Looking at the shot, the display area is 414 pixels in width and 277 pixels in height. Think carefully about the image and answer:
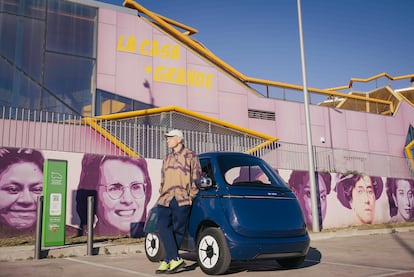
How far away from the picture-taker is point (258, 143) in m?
17.1

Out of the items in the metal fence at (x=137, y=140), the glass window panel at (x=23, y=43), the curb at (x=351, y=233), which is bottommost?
the curb at (x=351, y=233)

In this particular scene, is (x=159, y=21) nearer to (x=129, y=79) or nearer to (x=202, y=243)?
(x=129, y=79)

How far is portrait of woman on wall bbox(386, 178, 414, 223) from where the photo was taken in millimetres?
17719

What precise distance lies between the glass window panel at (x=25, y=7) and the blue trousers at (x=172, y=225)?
14757 millimetres

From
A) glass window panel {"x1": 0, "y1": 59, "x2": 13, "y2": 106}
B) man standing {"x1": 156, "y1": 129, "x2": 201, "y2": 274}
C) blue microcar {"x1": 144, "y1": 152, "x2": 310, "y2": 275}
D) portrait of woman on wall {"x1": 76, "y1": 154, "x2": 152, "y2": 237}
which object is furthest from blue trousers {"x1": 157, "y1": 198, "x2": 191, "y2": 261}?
glass window panel {"x1": 0, "y1": 59, "x2": 13, "y2": 106}

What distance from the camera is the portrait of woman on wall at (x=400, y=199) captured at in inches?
698

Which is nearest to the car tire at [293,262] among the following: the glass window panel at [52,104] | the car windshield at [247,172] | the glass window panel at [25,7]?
the car windshield at [247,172]

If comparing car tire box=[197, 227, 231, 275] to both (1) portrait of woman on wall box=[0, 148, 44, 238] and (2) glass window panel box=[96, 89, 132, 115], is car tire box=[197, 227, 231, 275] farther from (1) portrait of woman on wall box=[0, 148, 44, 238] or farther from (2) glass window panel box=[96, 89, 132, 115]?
(2) glass window panel box=[96, 89, 132, 115]

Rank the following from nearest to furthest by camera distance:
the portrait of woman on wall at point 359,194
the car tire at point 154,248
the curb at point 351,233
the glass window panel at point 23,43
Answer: the car tire at point 154,248 → the curb at point 351,233 → the glass window panel at point 23,43 → the portrait of woman on wall at point 359,194

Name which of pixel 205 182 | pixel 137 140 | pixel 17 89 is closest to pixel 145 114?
pixel 137 140

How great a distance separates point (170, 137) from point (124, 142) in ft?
25.4

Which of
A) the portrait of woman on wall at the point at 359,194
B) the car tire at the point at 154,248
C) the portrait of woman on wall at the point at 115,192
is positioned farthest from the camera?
the portrait of woman on wall at the point at 359,194

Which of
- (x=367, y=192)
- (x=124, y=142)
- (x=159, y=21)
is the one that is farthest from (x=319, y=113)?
(x=124, y=142)

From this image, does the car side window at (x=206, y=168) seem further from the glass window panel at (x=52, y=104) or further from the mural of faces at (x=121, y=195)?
Answer: the glass window panel at (x=52, y=104)
